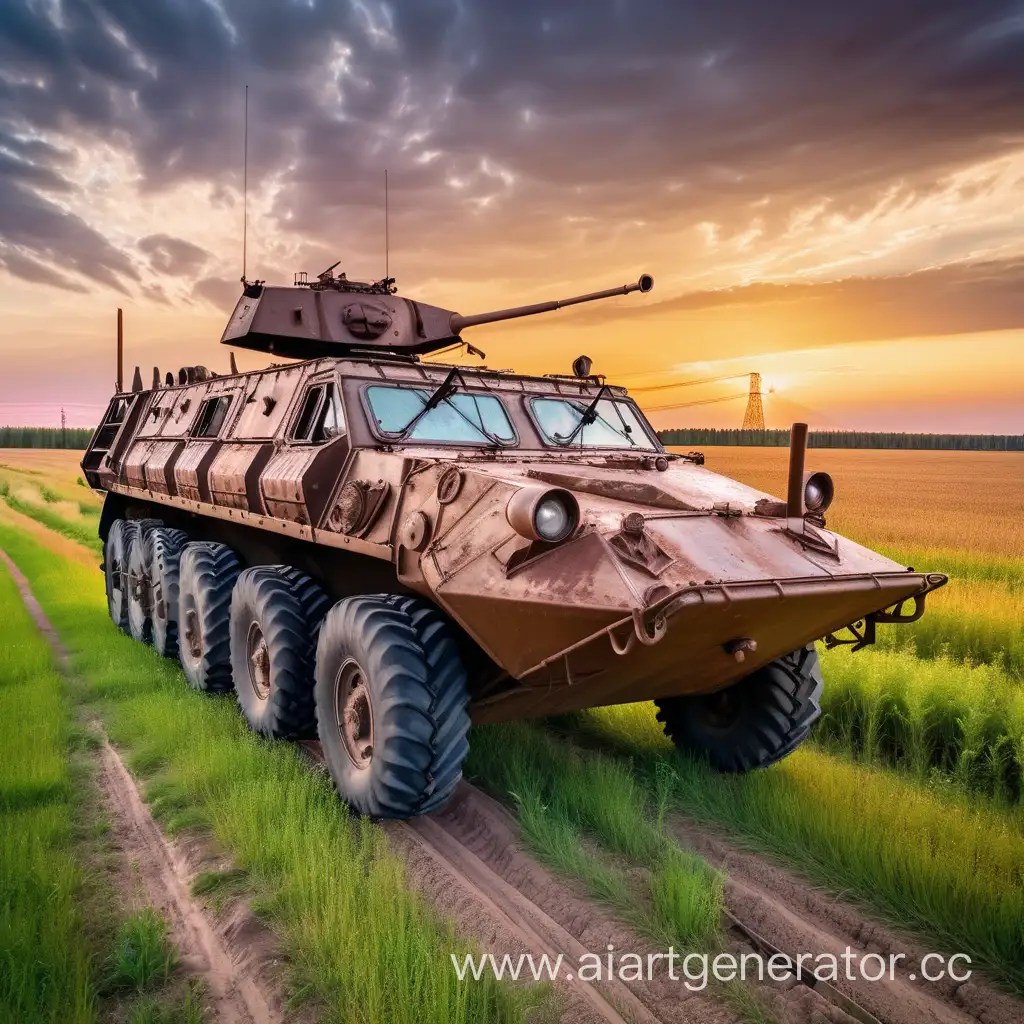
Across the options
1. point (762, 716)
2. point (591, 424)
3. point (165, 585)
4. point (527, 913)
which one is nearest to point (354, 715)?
point (527, 913)

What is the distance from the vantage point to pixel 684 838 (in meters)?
4.51

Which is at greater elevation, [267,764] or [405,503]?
[405,503]

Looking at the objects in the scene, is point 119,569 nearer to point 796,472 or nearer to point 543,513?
point 543,513

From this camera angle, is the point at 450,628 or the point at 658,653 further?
the point at 450,628

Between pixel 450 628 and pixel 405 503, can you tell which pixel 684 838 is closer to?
pixel 450 628

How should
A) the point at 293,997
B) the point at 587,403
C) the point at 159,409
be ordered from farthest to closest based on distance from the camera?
1. the point at 159,409
2. the point at 587,403
3. the point at 293,997

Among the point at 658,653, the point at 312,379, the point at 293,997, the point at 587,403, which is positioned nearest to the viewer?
the point at 293,997

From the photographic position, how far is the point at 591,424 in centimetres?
623

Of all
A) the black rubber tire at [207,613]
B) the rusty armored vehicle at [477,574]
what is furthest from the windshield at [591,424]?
the black rubber tire at [207,613]

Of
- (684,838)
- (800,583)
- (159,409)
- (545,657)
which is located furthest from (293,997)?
(159,409)

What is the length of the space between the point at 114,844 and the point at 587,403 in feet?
12.6

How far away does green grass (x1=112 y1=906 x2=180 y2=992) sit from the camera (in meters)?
3.28

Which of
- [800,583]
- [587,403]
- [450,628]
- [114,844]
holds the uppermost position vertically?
[587,403]

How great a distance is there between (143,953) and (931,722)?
4.76 metres
